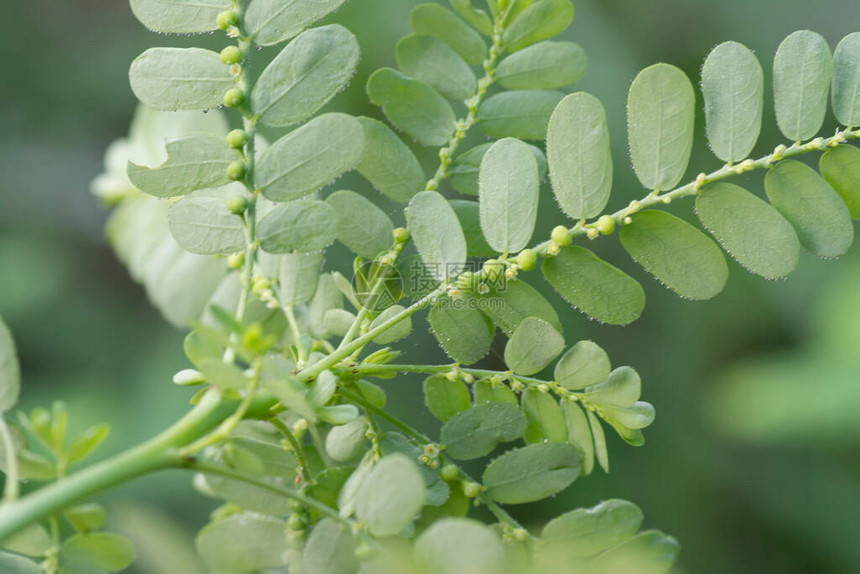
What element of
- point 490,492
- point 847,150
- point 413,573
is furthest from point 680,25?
point 413,573

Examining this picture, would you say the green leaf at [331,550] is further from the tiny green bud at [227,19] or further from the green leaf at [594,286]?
the tiny green bud at [227,19]

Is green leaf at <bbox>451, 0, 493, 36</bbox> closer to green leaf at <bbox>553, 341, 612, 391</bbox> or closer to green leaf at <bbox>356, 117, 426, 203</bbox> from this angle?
green leaf at <bbox>356, 117, 426, 203</bbox>

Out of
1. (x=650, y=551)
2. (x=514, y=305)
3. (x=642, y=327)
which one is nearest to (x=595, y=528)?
(x=650, y=551)

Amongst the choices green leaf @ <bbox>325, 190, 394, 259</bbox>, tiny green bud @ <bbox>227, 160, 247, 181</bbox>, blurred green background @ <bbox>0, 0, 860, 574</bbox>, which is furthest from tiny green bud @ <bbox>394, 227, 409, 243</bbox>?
blurred green background @ <bbox>0, 0, 860, 574</bbox>

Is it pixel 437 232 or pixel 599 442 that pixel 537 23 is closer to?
pixel 437 232

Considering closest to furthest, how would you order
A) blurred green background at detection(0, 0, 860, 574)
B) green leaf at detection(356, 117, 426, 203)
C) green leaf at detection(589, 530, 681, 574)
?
green leaf at detection(589, 530, 681, 574), green leaf at detection(356, 117, 426, 203), blurred green background at detection(0, 0, 860, 574)

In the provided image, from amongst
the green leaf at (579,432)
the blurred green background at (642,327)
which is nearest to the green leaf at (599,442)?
the green leaf at (579,432)
